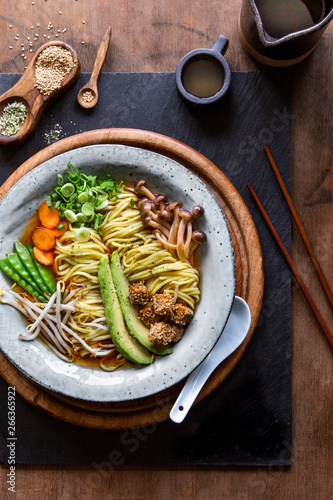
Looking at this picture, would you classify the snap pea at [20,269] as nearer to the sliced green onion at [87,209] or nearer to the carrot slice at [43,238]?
the carrot slice at [43,238]

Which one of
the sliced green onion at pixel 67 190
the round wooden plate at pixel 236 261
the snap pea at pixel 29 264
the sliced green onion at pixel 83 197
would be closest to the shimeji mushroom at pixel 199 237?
the round wooden plate at pixel 236 261

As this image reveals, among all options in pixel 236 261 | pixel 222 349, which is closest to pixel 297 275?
pixel 236 261

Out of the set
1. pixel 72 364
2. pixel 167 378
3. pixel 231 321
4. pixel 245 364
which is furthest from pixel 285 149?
pixel 72 364

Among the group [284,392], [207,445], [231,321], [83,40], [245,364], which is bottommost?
[207,445]

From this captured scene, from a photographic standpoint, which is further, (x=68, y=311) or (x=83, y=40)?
(x=83, y=40)

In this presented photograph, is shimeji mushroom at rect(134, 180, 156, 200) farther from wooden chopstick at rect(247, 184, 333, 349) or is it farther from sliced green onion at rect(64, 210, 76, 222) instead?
wooden chopstick at rect(247, 184, 333, 349)

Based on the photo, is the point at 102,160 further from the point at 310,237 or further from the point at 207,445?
the point at 207,445
